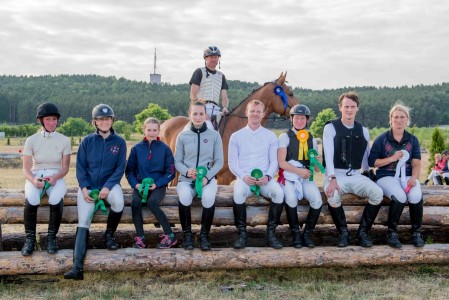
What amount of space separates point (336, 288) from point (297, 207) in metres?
1.07

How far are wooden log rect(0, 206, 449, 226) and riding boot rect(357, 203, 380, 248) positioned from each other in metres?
0.19

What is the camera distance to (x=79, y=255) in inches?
188

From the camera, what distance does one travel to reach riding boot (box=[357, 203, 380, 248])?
17.5 feet

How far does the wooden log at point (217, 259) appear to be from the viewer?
482 cm

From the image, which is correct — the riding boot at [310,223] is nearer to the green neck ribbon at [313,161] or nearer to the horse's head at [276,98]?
the green neck ribbon at [313,161]

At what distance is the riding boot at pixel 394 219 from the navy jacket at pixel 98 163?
3.13 metres

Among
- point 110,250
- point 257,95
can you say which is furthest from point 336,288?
point 257,95

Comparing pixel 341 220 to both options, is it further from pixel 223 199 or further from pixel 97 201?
pixel 97 201

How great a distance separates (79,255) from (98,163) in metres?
1.00

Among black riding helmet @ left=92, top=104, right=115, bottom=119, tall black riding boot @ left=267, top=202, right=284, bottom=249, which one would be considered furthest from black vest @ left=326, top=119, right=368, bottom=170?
black riding helmet @ left=92, top=104, right=115, bottom=119

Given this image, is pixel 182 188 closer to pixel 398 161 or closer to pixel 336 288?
pixel 336 288

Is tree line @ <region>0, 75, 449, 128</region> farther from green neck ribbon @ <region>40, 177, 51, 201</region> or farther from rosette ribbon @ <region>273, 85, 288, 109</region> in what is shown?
green neck ribbon @ <region>40, 177, 51, 201</region>

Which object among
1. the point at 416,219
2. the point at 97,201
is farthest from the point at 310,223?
the point at 97,201

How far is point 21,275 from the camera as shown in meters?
5.25
